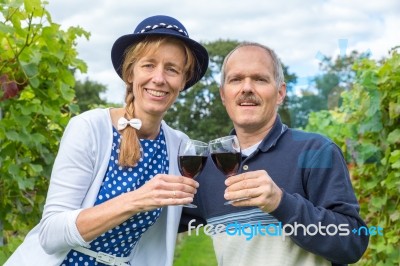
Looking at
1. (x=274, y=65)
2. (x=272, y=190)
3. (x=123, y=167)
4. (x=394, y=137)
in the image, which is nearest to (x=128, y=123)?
(x=123, y=167)

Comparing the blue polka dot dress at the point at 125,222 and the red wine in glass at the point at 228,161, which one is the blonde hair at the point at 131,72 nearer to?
the blue polka dot dress at the point at 125,222

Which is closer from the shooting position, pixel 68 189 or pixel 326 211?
pixel 326 211

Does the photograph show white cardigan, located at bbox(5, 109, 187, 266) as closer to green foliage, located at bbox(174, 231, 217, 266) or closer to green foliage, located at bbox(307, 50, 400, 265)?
green foliage, located at bbox(307, 50, 400, 265)

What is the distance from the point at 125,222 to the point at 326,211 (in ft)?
2.69

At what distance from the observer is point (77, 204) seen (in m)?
2.51

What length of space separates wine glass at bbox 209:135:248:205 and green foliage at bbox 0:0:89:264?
1.58m

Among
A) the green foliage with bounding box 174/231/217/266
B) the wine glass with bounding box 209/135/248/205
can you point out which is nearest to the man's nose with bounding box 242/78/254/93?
the wine glass with bounding box 209/135/248/205

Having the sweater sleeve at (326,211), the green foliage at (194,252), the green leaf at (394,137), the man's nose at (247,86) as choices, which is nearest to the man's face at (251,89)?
the man's nose at (247,86)

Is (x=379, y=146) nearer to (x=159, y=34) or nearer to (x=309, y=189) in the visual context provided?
(x=309, y=189)

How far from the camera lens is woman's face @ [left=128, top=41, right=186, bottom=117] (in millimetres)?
2633

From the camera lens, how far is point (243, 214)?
2.55 metres

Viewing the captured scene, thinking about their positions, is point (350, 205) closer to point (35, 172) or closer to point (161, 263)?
point (161, 263)

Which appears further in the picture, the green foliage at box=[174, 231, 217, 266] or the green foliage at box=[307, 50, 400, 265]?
the green foliage at box=[174, 231, 217, 266]

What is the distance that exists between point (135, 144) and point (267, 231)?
657 millimetres
